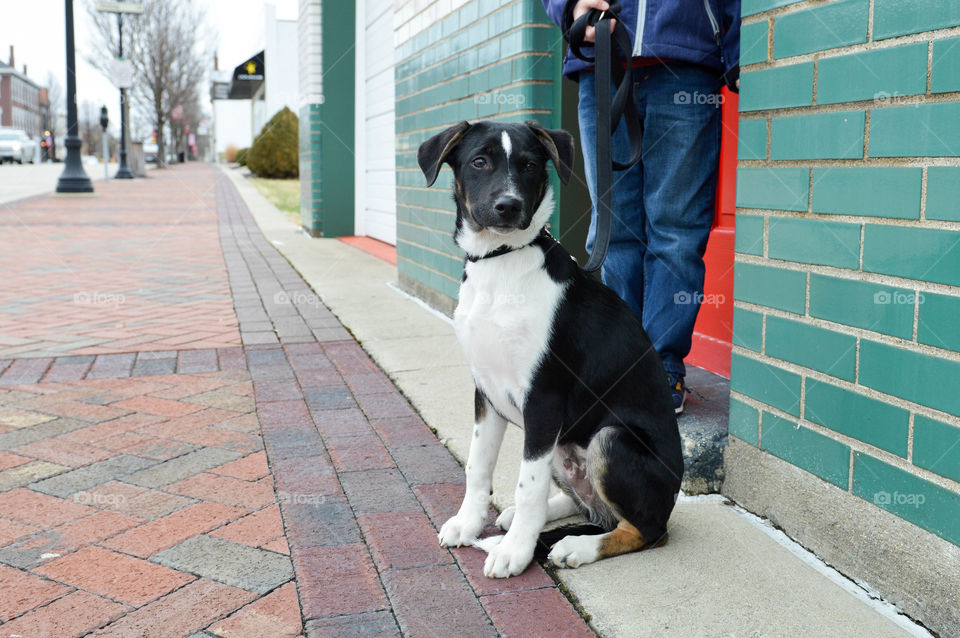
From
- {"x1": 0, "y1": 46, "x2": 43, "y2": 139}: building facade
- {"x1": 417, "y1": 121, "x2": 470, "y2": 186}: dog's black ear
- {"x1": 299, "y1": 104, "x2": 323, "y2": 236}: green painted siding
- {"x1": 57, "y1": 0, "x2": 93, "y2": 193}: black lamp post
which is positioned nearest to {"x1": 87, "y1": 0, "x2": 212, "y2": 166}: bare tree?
{"x1": 57, "y1": 0, "x2": 93, "y2": 193}: black lamp post

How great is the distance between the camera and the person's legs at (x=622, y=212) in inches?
130

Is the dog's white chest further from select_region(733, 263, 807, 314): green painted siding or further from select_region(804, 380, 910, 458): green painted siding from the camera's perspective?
select_region(804, 380, 910, 458): green painted siding

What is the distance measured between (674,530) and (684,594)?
0.41m

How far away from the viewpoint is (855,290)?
2.35m

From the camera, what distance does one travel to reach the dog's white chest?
245 centimetres

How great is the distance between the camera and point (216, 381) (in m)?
4.55

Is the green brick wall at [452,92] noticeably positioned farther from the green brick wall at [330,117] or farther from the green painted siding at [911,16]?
the green brick wall at [330,117]

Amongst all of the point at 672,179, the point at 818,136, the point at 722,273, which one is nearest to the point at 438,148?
the point at 672,179

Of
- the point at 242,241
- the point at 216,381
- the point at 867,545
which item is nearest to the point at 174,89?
the point at 242,241

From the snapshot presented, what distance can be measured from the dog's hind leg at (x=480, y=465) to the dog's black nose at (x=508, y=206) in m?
0.58

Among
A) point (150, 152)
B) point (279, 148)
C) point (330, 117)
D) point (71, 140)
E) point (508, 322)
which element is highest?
point (150, 152)

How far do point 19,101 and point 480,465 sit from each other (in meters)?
145

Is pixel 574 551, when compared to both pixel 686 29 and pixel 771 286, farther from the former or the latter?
pixel 686 29

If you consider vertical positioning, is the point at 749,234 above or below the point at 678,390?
above
